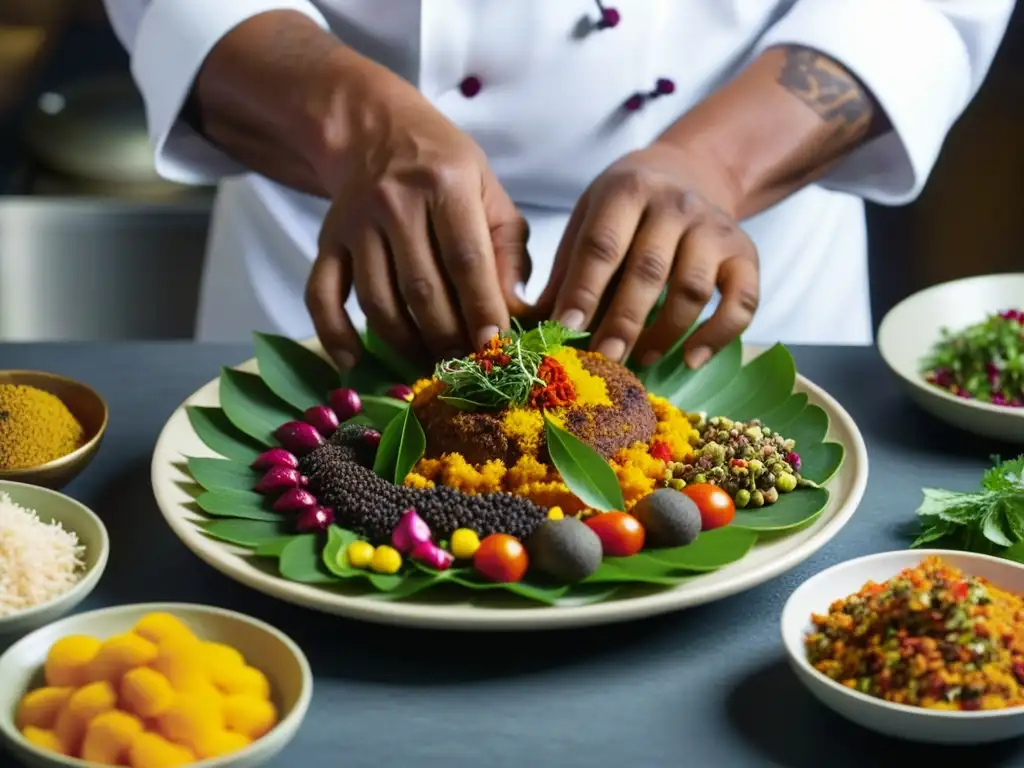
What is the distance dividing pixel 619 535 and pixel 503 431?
0.71ft

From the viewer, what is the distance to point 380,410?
1.46m

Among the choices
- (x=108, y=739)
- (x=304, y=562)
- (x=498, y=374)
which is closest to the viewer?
(x=108, y=739)

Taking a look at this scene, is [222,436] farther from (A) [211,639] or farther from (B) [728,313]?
(B) [728,313]

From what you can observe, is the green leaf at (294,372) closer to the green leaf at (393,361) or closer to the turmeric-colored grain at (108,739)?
the green leaf at (393,361)

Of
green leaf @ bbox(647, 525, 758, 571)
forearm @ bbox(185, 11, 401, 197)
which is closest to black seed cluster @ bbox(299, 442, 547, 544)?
green leaf @ bbox(647, 525, 758, 571)

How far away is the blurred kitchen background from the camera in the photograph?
3.09 meters

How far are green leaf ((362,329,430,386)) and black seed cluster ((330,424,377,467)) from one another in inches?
8.1

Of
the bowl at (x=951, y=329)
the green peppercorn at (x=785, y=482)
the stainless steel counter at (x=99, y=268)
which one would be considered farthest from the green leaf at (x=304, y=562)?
the stainless steel counter at (x=99, y=268)

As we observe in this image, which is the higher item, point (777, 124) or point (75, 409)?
point (777, 124)

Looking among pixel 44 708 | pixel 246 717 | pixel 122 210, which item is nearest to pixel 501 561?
pixel 246 717

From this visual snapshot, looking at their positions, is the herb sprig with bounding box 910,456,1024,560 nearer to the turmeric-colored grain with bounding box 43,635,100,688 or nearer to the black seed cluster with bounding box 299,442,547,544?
the black seed cluster with bounding box 299,442,547,544

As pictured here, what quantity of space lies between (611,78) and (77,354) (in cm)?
83

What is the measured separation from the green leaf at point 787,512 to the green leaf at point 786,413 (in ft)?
0.55

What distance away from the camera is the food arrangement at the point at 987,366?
1643mm
